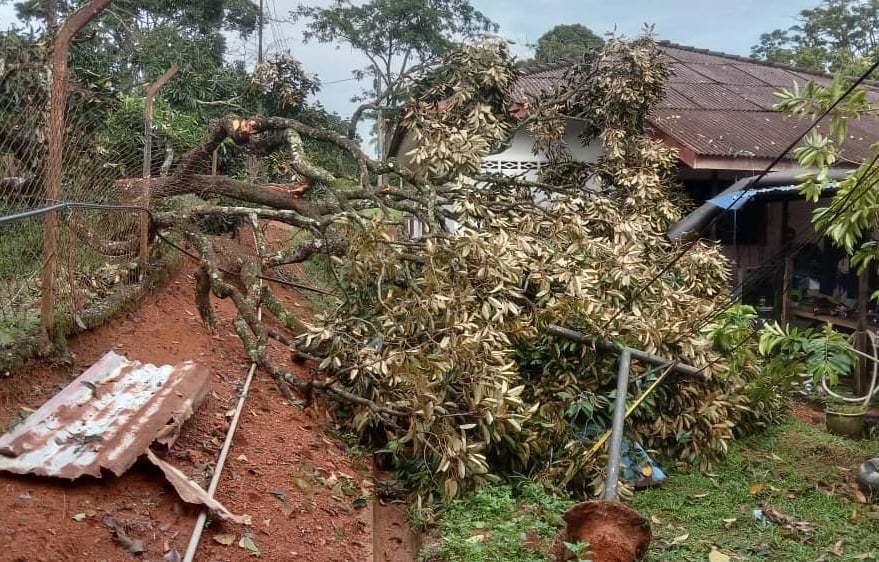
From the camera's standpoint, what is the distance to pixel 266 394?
5711 millimetres

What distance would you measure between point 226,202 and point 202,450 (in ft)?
18.0

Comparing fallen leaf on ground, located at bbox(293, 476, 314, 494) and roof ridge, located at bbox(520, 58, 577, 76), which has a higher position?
roof ridge, located at bbox(520, 58, 577, 76)

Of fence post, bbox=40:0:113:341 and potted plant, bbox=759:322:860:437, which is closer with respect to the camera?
fence post, bbox=40:0:113:341

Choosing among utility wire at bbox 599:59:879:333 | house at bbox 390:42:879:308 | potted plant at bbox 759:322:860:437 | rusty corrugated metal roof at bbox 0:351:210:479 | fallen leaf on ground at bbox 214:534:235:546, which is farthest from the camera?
house at bbox 390:42:879:308

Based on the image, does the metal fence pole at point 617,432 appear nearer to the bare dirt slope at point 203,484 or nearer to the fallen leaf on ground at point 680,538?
the fallen leaf on ground at point 680,538

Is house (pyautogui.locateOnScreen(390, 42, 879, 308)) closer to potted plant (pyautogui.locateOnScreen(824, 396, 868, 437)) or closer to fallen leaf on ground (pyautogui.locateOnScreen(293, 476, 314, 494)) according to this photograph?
potted plant (pyautogui.locateOnScreen(824, 396, 868, 437))

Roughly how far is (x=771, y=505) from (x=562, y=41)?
29430mm

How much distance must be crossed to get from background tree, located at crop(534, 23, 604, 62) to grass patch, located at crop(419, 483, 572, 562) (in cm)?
2424

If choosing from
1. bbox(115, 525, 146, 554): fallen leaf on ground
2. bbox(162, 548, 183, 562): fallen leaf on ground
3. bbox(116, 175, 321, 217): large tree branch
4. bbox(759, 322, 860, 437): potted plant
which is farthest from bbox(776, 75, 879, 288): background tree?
bbox(116, 175, 321, 217): large tree branch

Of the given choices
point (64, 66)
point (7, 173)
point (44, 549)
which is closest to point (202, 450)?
point (44, 549)

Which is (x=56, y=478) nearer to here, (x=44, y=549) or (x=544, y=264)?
(x=44, y=549)

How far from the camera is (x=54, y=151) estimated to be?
13.7 ft

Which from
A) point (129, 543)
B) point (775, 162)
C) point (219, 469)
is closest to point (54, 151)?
point (219, 469)

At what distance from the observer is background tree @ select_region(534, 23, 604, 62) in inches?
1110
